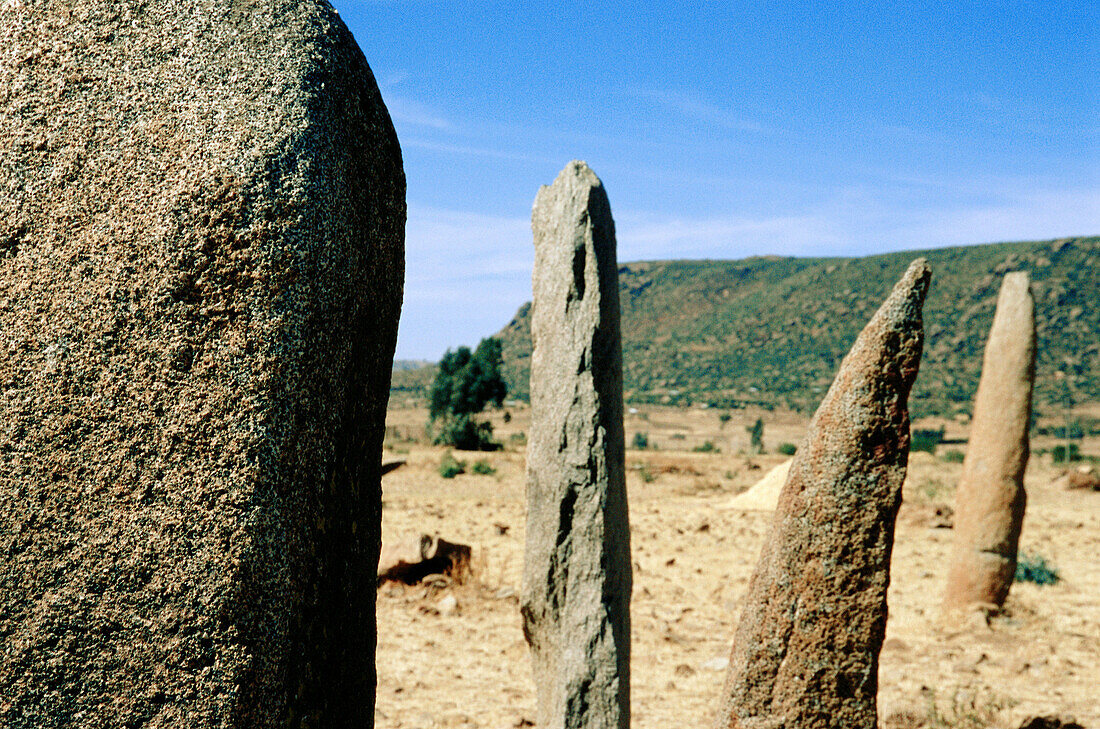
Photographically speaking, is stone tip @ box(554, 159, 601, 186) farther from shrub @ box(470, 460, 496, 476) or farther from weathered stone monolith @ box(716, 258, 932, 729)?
shrub @ box(470, 460, 496, 476)

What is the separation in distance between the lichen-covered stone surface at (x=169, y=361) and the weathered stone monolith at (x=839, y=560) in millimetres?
2065

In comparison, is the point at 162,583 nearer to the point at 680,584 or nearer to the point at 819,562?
the point at 819,562

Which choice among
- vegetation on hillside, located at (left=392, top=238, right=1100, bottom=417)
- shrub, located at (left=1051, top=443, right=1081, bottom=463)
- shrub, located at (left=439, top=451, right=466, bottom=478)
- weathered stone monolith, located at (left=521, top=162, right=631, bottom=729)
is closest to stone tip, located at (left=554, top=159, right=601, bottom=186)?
weathered stone monolith, located at (left=521, top=162, right=631, bottom=729)

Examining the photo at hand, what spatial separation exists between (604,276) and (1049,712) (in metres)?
3.82

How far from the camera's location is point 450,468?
1952 cm

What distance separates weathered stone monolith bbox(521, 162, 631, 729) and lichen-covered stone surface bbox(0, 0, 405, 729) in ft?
9.66

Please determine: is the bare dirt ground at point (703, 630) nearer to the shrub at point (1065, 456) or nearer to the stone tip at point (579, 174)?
the stone tip at point (579, 174)

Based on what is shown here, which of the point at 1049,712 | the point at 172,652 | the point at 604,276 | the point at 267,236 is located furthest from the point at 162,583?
the point at 1049,712

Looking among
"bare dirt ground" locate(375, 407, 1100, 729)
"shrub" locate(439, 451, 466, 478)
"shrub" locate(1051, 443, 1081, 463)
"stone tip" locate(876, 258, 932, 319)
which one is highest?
"stone tip" locate(876, 258, 932, 319)

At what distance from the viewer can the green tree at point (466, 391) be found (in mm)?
27891

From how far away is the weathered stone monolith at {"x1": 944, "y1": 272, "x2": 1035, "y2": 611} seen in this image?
7883 mm

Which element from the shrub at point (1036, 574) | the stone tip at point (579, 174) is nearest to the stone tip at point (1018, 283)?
the shrub at point (1036, 574)

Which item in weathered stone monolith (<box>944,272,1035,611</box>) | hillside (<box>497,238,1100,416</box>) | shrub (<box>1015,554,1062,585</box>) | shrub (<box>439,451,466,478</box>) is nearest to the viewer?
weathered stone monolith (<box>944,272,1035,611</box>)

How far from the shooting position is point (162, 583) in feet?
4.73
